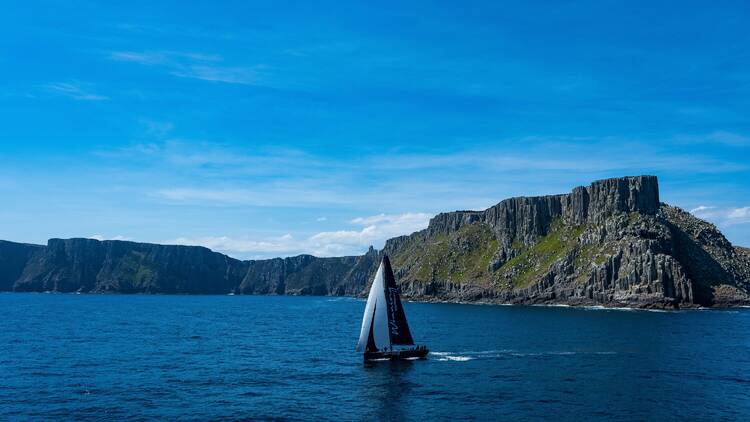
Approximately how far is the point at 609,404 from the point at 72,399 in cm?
5791

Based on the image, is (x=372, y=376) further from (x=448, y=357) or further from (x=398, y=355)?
(x=448, y=357)

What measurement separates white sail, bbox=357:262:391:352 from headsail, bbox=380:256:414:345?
895 millimetres

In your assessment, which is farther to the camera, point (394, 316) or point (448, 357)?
point (448, 357)

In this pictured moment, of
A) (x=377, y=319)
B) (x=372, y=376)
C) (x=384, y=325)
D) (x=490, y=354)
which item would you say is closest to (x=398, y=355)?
(x=384, y=325)

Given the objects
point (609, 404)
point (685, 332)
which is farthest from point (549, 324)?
point (609, 404)

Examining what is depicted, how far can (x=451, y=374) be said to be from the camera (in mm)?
79312

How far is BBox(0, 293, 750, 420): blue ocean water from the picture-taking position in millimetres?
59969

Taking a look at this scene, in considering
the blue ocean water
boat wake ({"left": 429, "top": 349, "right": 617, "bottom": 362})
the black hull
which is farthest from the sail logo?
boat wake ({"left": 429, "top": 349, "right": 617, "bottom": 362})

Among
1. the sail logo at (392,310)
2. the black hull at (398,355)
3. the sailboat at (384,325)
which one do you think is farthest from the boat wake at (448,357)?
the sail logo at (392,310)

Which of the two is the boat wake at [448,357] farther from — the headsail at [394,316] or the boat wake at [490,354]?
the headsail at [394,316]

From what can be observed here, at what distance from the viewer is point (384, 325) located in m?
88.4

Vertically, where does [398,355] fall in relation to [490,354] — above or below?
above

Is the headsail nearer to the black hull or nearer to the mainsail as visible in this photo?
the mainsail

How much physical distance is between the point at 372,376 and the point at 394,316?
1359 cm
